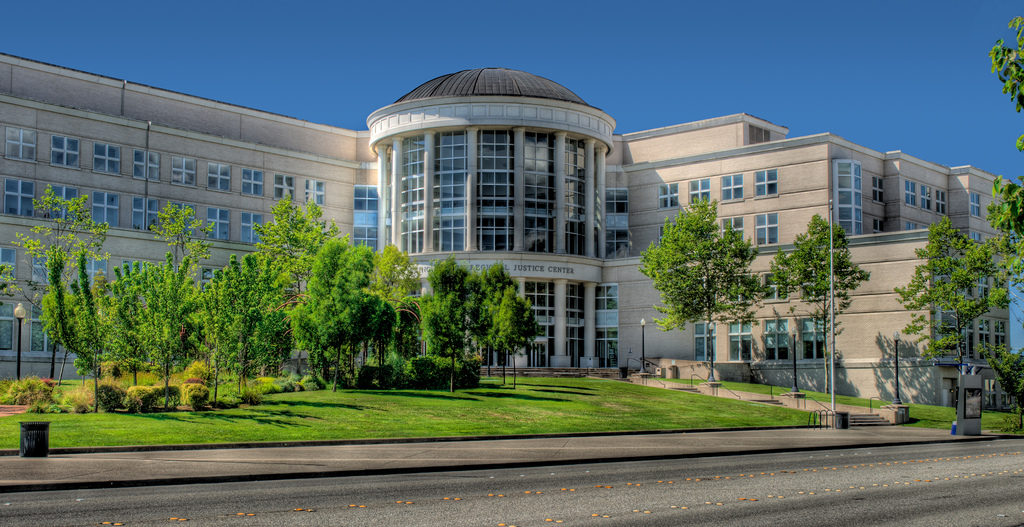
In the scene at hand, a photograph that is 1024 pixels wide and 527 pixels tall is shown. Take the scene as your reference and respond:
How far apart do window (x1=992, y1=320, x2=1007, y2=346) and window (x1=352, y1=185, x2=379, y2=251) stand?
45318 millimetres

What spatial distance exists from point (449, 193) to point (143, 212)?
70.2ft

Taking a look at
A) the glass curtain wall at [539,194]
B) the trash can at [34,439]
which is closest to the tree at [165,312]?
the trash can at [34,439]

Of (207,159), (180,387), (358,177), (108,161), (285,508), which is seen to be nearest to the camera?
(285,508)

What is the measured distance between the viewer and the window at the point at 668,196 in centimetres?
7531

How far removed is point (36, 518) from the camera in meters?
14.9

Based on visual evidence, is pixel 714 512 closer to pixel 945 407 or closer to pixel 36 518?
pixel 36 518

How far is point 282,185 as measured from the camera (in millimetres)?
73938

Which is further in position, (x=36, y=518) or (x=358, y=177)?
(x=358, y=177)

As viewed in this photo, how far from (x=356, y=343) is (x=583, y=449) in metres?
18.2

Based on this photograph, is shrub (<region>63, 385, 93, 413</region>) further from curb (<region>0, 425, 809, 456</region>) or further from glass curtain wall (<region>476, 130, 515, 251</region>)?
glass curtain wall (<region>476, 130, 515, 251</region>)

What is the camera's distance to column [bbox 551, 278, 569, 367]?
2766 inches

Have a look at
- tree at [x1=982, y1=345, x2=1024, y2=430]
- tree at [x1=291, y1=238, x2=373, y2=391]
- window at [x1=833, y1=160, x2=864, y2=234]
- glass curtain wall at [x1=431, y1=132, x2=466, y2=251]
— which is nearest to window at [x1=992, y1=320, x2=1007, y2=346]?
window at [x1=833, y1=160, x2=864, y2=234]

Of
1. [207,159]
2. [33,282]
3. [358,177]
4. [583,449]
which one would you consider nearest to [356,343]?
[583,449]

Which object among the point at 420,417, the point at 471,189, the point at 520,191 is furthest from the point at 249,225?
the point at 420,417
